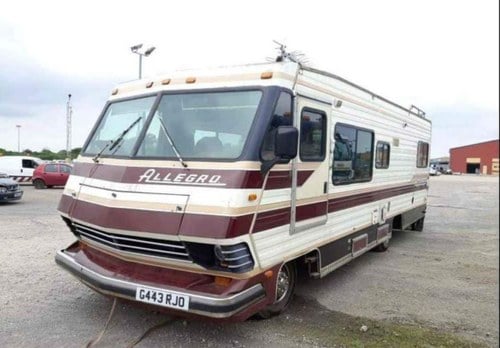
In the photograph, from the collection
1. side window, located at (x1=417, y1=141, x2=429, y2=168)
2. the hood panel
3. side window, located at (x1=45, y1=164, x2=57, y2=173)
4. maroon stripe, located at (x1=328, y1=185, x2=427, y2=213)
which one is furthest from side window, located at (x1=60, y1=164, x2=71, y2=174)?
the hood panel

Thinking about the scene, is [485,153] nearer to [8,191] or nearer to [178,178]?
[178,178]

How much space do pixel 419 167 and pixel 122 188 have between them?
7.92 metres

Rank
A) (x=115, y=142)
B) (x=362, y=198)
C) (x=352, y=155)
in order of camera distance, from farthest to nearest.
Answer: (x=362, y=198) → (x=352, y=155) → (x=115, y=142)

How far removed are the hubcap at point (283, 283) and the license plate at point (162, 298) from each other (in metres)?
1.32

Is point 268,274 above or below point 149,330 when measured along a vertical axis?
above

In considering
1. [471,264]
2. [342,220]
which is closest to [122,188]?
[342,220]

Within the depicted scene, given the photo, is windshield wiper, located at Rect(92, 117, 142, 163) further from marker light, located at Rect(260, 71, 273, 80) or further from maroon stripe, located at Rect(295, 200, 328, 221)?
maroon stripe, located at Rect(295, 200, 328, 221)

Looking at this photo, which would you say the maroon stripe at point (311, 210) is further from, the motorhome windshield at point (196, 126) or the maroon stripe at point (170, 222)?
the motorhome windshield at point (196, 126)

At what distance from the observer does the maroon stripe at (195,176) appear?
12.6 feet

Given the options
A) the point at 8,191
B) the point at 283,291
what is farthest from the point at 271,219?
the point at 8,191

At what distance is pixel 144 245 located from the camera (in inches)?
159

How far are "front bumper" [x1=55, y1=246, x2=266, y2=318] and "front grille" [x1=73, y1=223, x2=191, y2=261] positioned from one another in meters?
0.28

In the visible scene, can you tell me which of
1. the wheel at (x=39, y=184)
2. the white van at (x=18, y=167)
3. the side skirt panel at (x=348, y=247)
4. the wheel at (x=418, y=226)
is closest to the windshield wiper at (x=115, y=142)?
the side skirt panel at (x=348, y=247)

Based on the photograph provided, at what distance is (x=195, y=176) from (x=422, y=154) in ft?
26.0
